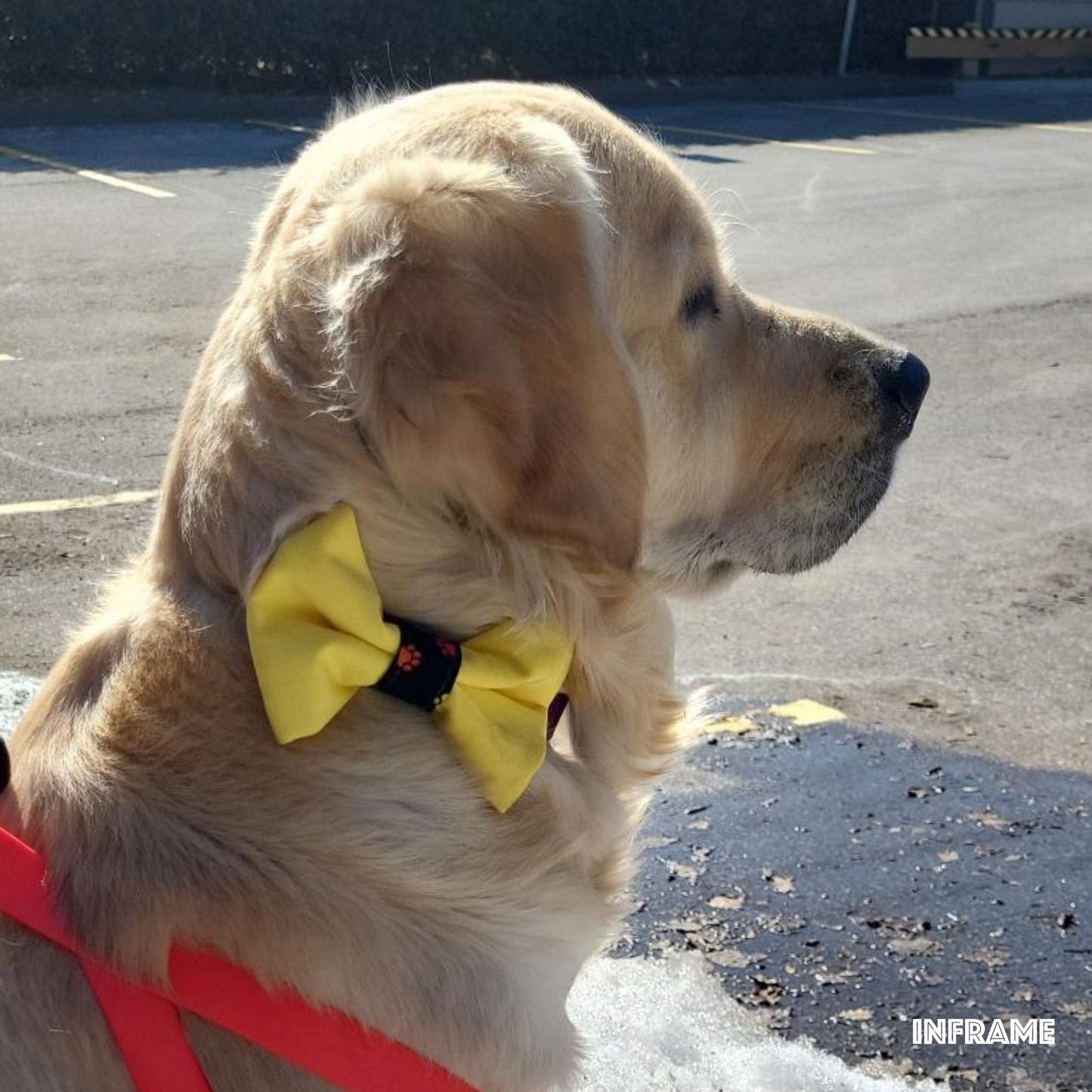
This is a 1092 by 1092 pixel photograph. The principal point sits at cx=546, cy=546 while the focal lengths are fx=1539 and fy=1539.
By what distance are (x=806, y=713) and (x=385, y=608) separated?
2807mm

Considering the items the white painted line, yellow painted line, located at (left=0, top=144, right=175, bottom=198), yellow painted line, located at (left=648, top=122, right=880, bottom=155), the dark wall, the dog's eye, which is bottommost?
yellow painted line, located at (left=0, top=144, right=175, bottom=198)

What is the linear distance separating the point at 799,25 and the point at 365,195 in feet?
80.1

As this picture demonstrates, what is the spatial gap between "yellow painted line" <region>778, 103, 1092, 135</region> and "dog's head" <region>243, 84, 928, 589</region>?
1868 cm

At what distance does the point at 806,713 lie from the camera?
481cm

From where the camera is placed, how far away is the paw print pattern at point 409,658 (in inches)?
86.0

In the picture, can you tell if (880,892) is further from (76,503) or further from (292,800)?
(76,503)

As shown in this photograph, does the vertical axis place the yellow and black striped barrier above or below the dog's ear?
below

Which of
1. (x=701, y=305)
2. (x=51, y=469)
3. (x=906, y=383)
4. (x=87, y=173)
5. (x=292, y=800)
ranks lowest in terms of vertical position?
(x=87, y=173)

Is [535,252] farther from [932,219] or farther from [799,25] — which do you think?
[799,25]

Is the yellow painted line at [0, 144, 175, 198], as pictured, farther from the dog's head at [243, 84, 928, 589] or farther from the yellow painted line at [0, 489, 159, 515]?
the dog's head at [243, 84, 928, 589]

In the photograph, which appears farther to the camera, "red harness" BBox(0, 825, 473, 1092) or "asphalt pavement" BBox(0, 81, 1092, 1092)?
"asphalt pavement" BBox(0, 81, 1092, 1092)

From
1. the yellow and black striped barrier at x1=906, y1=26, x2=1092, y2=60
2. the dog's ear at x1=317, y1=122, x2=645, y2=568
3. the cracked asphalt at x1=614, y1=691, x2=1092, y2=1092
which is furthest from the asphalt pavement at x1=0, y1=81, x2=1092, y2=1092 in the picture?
the yellow and black striped barrier at x1=906, y1=26, x2=1092, y2=60

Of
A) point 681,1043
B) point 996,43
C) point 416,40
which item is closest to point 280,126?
point 416,40

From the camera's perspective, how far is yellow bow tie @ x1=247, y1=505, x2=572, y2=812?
6.77ft
